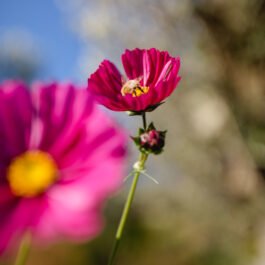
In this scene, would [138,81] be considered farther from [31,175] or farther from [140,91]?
[31,175]

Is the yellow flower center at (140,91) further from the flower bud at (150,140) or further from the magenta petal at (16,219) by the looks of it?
the magenta petal at (16,219)

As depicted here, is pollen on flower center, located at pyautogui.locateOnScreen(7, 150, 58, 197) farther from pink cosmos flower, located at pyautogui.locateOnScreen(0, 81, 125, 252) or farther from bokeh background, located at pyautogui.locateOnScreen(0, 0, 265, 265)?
bokeh background, located at pyautogui.locateOnScreen(0, 0, 265, 265)

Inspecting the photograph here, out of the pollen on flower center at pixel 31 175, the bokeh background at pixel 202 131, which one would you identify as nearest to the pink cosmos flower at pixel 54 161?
the pollen on flower center at pixel 31 175

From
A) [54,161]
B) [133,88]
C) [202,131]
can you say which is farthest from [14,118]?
[202,131]

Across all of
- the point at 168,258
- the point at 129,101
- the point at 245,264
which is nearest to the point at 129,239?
the point at 168,258

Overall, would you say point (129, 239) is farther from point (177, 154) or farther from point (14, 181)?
point (14, 181)

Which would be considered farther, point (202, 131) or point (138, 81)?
point (202, 131)

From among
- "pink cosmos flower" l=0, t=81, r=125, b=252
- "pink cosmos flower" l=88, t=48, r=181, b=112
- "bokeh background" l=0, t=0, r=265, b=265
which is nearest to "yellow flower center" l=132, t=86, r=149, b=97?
"pink cosmos flower" l=88, t=48, r=181, b=112
